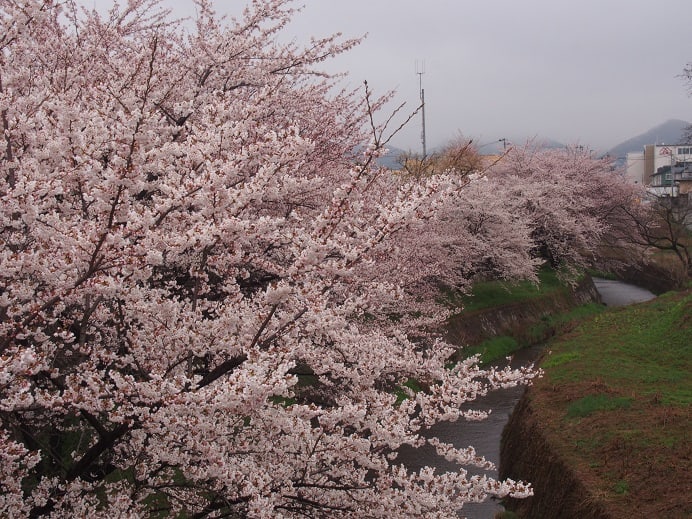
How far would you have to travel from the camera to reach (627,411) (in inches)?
423

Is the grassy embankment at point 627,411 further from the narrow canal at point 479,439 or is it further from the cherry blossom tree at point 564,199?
the cherry blossom tree at point 564,199

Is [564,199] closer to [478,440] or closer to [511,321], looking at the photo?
[511,321]

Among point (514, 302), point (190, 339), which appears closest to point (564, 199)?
point (514, 302)

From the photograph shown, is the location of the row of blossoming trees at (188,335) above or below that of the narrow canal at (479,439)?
above

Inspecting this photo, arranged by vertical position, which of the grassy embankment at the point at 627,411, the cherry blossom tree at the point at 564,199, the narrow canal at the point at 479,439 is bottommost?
the narrow canal at the point at 479,439

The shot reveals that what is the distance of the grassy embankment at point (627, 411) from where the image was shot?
805 cm

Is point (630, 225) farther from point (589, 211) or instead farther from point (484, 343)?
point (484, 343)

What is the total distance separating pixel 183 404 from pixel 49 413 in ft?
7.38

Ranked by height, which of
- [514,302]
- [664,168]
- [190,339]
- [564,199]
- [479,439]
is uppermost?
[664,168]

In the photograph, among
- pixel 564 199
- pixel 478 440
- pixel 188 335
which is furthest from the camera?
pixel 564 199

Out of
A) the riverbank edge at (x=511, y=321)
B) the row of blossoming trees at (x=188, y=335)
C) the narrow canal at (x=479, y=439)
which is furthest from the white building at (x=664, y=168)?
the row of blossoming trees at (x=188, y=335)

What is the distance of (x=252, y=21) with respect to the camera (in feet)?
30.5

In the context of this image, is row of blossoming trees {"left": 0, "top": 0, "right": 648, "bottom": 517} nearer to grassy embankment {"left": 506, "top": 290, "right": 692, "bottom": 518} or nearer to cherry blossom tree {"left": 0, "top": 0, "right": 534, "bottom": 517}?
cherry blossom tree {"left": 0, "top": 0, "right": 534, "bottom": 517}

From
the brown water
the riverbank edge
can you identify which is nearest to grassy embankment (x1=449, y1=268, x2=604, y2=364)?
the riverbank edge
